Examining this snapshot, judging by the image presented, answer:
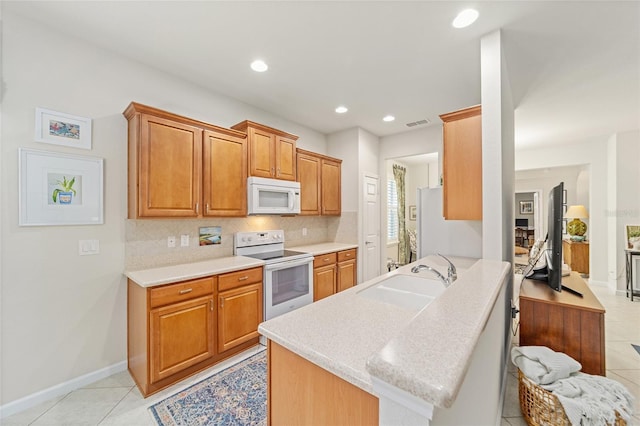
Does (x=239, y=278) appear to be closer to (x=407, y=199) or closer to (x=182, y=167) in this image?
(x=182, y=167)

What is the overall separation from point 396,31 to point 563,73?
1.89m

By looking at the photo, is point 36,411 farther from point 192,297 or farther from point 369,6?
point 369,6

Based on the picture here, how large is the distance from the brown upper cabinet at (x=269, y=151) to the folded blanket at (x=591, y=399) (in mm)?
2915

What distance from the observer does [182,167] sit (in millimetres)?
2375

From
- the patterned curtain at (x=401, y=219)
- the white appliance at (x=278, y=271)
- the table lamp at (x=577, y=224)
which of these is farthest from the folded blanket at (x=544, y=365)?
the table lamp at (x=577, y=224)

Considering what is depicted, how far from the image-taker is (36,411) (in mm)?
1790

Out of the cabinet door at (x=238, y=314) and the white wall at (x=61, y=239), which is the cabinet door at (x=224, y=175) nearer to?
the white wall at (x=61, y=239)

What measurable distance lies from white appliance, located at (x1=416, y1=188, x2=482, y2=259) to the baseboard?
128 inches

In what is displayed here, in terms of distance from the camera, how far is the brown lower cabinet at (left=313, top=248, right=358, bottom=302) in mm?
3365

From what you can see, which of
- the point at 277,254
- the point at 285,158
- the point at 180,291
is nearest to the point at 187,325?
the point at 180,291

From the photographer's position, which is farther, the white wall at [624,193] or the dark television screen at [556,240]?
the white wall at [624,193]

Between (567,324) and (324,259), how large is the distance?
2.35m

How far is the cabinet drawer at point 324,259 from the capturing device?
11.0 feet

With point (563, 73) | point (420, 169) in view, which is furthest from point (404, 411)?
point (420, 169)
